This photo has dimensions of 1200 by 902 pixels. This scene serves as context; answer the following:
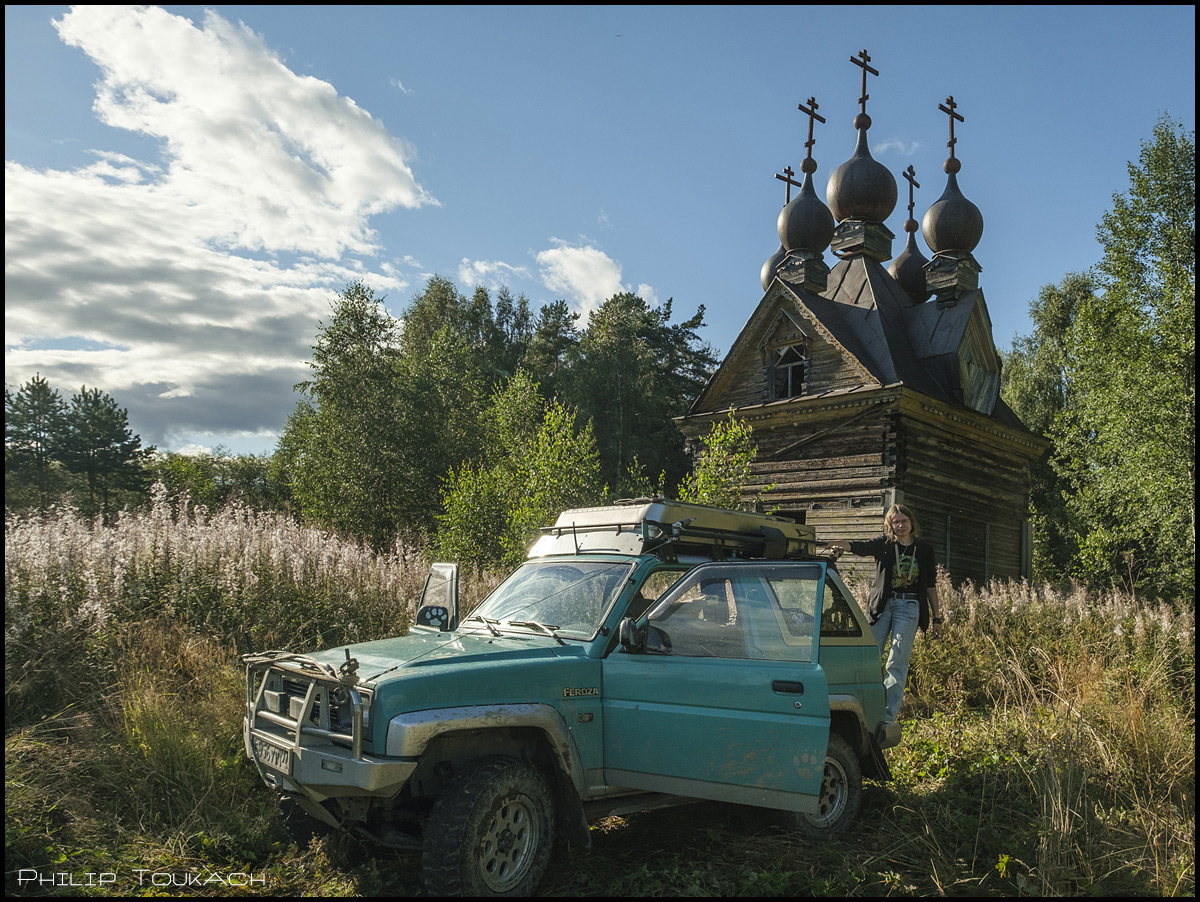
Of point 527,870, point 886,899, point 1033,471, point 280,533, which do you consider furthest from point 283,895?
point 1033,471

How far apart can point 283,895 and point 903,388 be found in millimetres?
15046

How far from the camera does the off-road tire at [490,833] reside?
4.00m

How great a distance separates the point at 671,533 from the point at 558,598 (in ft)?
2.83

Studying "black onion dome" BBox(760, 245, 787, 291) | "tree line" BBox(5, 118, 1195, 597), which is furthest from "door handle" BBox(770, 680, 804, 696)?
"black onion dome" BBox(760, 245, 787, 291)

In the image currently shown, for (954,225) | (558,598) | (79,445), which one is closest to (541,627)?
(558,598)

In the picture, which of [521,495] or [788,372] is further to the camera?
[788,372]

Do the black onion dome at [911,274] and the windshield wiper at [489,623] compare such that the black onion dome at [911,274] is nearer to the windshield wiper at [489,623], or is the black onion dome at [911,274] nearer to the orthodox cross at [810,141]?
the orthodox cross at [810,141]

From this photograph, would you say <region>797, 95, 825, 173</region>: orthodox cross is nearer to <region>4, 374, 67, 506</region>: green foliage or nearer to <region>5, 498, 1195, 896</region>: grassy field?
<region>5, 498, 1195, 896</region>: grassy field

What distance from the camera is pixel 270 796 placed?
5727 millimetres

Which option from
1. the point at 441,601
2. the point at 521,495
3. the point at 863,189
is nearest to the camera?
the point at 441,601

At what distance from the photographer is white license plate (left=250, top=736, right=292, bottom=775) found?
4.27 metres

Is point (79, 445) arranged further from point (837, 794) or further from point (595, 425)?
point (837, 794)

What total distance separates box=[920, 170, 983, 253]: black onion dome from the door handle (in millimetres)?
19808

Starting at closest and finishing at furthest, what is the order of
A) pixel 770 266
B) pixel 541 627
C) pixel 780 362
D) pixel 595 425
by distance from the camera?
pixel 541 627 → pixel 780 362 → pixel 770 266 → pixel 595 425
